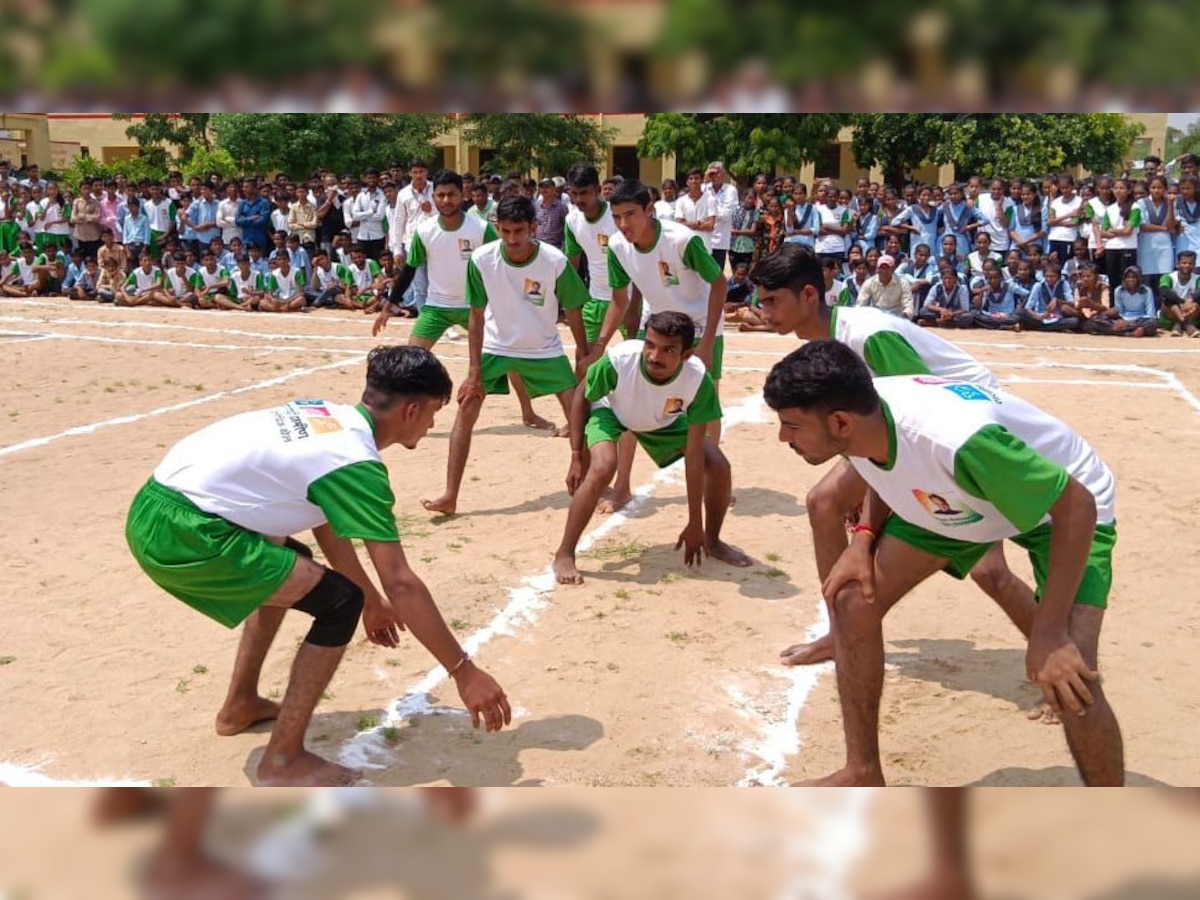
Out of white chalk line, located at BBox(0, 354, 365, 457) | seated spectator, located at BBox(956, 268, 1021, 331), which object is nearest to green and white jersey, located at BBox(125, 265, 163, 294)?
white chalk line, located at BBox(0, 354, 365, 457)

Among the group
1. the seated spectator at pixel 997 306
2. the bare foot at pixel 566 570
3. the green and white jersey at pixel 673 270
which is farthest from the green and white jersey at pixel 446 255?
the seated spectator at pixel 997 306

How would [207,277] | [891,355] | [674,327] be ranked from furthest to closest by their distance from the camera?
[207,277], [674,327], [891,355]

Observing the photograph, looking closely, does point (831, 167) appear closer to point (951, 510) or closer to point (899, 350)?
point (899, 350)

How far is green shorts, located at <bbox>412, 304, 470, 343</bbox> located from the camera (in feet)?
27.1

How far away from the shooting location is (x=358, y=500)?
345cm

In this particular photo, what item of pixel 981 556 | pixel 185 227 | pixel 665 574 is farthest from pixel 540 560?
pixel 185 227

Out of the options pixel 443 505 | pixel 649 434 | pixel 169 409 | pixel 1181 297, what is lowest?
pixel 443 505

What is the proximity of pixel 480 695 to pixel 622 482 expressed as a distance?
371cm

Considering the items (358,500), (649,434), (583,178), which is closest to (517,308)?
(583,178)

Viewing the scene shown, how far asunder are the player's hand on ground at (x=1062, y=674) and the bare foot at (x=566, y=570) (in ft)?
9.35

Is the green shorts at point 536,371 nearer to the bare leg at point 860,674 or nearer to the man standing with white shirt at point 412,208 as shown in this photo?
the bare leg at point 860,674

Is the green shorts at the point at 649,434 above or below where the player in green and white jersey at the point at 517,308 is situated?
below

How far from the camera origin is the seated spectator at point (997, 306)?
14266 mm

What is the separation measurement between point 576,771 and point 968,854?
3.22 metres
